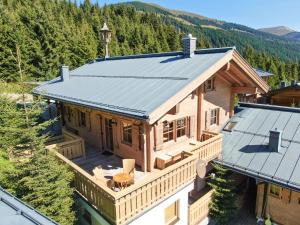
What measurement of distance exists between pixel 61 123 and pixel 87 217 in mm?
8536

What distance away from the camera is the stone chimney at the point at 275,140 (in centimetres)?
1130

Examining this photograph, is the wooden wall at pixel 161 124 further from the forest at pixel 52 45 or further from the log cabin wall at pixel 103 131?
the forest at pixel 52 45

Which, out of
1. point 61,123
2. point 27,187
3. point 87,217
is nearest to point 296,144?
point 87,217

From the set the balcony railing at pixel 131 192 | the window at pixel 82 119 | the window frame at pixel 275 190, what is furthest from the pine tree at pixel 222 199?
the window at pixel 82 119

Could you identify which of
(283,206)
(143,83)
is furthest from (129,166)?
(283,206)

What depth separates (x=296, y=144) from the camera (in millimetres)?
11367

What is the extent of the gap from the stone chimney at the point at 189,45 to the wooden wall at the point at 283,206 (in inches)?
301

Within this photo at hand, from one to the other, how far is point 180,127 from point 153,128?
221cm

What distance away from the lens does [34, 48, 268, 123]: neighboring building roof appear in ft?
30.2

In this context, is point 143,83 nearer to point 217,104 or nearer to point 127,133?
point 127,133

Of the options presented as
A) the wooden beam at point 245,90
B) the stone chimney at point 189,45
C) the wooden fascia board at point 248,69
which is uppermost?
the stone chimney at point 189,45

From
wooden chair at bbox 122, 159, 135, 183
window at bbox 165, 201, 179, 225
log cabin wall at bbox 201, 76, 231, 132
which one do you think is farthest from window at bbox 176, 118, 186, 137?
window at bbox 165, 201, 179, 225

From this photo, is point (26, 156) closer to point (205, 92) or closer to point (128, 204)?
point (128, 204)

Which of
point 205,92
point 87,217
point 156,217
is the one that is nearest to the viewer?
point 156,217
